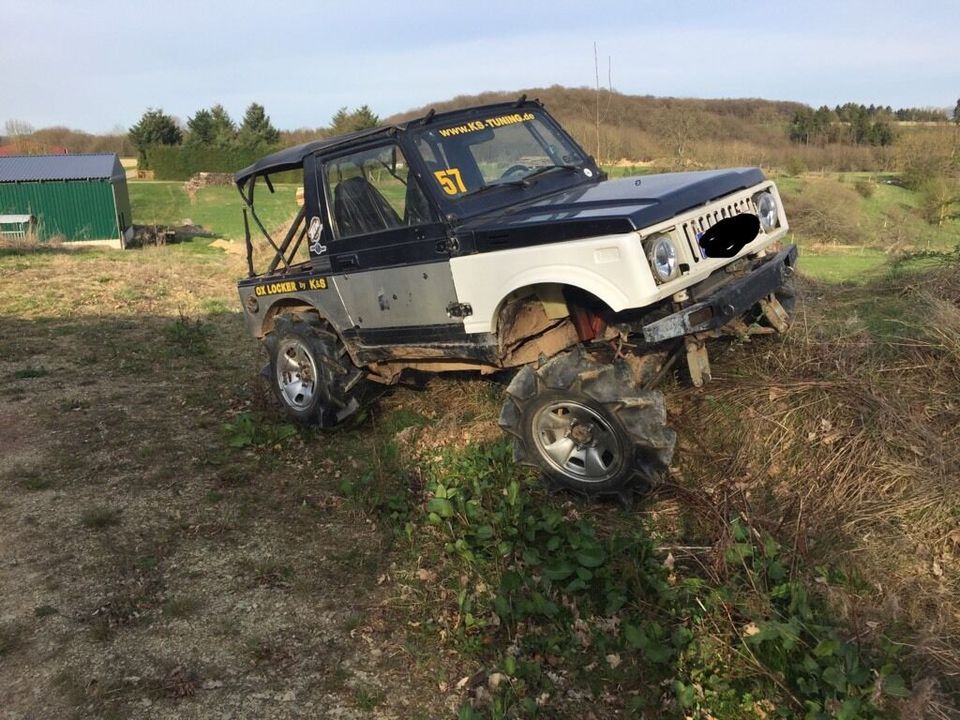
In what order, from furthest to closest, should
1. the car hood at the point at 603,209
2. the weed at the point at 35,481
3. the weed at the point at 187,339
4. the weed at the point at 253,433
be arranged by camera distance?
the weed at the point at 187,339, the weed at the point at 253,433, the weed at the point at 35,481, the car hood at the point at 603,209

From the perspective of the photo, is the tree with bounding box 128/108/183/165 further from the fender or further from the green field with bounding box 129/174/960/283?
the fender

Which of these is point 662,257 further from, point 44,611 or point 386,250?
point 44,611

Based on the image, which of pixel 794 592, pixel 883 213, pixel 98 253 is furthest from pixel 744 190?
pixel 883 213

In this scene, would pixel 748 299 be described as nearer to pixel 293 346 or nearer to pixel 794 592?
pixel 794 592

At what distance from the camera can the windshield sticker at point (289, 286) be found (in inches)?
242

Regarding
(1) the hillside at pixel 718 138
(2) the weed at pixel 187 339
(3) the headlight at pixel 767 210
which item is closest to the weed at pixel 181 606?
(3) the headlight at pixel 767 210

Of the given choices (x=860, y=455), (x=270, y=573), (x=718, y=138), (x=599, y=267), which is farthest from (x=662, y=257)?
(x=718, y=138)

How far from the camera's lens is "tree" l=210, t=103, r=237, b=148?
215 ft

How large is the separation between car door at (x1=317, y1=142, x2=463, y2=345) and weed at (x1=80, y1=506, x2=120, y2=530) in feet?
6.92

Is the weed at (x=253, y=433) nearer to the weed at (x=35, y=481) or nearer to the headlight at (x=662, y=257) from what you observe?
the weed at (x=35, y=481)

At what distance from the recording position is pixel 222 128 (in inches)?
2655

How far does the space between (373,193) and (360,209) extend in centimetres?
18

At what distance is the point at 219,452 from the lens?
6.43 meters

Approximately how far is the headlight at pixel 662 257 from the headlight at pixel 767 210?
48.4 inches
